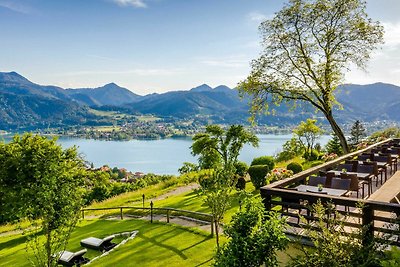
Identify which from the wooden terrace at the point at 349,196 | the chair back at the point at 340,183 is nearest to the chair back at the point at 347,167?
the wooden terrace at the point at 349,196

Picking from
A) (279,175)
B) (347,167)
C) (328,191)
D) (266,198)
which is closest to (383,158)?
(347,167)

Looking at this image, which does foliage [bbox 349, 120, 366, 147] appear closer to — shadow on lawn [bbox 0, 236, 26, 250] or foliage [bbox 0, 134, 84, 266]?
shadow on lawn [bbox 0, 236, 26, 250]

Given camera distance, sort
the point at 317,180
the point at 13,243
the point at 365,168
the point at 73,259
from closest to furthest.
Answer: the point at 317,180 < the point at 365,168 < the point at 73,259 < the point at 13,243

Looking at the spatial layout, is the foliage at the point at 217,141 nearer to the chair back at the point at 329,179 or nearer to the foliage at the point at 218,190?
the foliage at the point at 218,190

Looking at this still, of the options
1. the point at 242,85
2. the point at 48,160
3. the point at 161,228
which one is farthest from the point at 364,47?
the point at 48,160

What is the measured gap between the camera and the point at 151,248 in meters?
12.8

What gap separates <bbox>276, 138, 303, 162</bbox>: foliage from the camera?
38.5m

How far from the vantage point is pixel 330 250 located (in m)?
5.47

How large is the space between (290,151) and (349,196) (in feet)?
99.1

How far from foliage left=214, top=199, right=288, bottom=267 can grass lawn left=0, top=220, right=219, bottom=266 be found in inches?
180

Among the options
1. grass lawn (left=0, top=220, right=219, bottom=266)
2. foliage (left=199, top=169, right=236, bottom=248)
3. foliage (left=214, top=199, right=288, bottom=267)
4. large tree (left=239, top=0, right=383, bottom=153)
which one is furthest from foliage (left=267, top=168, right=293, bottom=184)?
foliage (left=214, top=199, right=288, bottom=267)

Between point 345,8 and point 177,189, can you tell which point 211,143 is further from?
point 345,8

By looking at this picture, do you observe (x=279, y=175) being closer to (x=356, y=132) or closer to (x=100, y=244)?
(x=100, y=244)

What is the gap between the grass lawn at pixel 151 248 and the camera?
37.1ft
